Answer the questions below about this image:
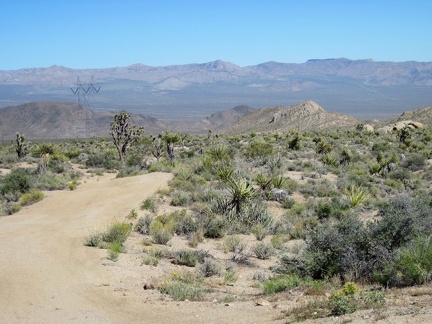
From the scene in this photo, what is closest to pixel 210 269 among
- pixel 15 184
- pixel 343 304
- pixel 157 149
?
pixel 343 304

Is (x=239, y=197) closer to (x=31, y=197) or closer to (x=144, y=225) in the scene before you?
(x=144, y=225)

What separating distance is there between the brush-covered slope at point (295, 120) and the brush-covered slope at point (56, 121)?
3392 centimetres

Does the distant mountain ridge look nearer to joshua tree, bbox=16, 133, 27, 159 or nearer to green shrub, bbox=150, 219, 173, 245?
joshua tree, bbox=16, 133, 27, 159

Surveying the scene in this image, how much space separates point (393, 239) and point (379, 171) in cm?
1610

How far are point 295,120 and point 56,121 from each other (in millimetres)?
77224

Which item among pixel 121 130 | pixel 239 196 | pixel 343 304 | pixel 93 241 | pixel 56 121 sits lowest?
pixel 56 121

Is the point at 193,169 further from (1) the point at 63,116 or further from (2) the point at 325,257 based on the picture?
(1) the point at 63,116

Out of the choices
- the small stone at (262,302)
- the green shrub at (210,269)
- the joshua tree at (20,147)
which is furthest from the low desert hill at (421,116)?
the small stone at (262,302)

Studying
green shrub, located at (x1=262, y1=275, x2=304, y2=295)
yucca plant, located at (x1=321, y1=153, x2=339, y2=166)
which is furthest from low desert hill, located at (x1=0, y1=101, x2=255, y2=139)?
green shrub, located at (x1=262, y1=275, x2=304, y2=295)

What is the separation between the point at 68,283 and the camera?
9703 mm

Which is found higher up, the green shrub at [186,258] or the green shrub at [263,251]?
the green shrub at [186,258]

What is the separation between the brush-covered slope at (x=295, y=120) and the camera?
84.5m

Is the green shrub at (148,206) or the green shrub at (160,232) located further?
the green shrub at (148,206)

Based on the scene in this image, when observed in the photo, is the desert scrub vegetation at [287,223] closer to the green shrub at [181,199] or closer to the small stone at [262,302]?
the green shrub at [181,199]
